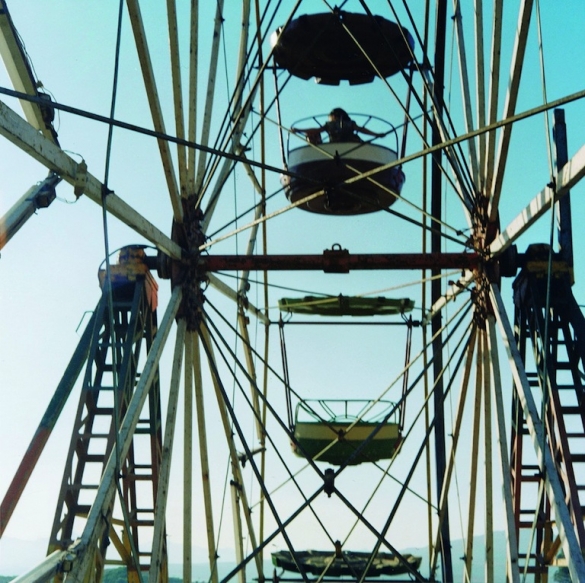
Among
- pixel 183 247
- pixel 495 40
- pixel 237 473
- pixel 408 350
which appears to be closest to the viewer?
pixel 495 40

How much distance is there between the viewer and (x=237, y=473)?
539 inches

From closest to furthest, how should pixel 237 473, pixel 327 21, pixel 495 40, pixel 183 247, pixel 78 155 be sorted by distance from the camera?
pixel 78 155
pixel 495 40
pixel 183 247
pixel 237 473
pixel 327 21

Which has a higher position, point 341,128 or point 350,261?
point 341,128

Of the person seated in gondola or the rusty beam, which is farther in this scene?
the person seated in gondola

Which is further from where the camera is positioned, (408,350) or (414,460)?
(408,350)

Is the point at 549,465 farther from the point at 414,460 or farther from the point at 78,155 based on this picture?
the point at 78,155

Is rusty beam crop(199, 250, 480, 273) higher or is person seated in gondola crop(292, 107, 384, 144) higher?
person seated in gondola crop(292, 107, 384, 144)

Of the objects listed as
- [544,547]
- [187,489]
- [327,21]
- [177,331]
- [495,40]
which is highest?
[327,21]

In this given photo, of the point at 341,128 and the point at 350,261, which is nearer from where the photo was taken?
the point at 350,261

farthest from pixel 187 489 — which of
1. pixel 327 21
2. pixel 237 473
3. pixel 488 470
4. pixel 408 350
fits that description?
pixel 327 21

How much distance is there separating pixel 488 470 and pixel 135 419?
551cm

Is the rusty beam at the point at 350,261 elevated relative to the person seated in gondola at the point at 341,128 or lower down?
lower down

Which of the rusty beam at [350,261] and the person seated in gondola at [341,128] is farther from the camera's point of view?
the person seated in gondola at [341,128]

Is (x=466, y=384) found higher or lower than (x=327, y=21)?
lower
